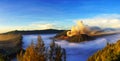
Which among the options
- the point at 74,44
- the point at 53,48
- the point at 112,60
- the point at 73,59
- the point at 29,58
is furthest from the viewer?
the point at 74,44

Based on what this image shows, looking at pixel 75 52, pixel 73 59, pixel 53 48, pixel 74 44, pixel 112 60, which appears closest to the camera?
pixel 112 60

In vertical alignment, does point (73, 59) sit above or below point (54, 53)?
below

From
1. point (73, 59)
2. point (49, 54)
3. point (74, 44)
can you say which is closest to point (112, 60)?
point (49, 54)

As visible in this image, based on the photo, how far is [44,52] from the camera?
6281 centimetres

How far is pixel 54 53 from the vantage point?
71062 millimetres

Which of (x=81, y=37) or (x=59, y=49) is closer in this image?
(x=59, y=49)

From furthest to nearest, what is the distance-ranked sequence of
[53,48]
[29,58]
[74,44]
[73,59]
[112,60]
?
[74,44]
[73,59]
[53,48]
[112,60]
[29,58]

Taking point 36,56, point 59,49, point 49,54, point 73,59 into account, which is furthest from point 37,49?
point 73,59

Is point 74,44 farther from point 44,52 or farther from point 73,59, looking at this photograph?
point 44,52

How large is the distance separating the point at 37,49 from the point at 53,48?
378 inches

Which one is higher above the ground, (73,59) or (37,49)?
(37,49)

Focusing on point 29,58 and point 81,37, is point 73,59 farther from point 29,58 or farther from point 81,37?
point 29,58

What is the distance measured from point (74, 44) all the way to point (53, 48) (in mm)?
116148

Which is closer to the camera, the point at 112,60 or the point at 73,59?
the point at 112,60
